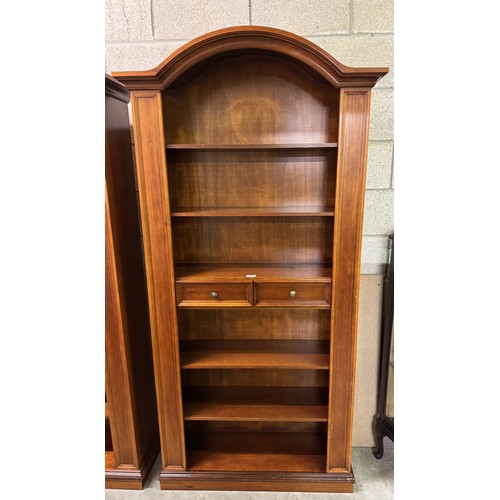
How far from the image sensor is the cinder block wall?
158cm

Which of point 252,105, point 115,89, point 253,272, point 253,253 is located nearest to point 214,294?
point 253,272

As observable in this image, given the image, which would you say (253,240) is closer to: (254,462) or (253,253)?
(253,253)

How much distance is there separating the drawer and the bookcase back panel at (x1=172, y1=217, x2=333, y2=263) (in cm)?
25

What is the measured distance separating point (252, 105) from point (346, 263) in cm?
84

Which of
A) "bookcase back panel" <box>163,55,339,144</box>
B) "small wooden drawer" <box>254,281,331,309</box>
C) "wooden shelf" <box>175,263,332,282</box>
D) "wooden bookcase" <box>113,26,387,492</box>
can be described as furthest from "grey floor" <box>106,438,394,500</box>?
"bookcase back panel" <box>163,55,339,144</box>

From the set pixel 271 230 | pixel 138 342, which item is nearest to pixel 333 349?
pixel 271 230

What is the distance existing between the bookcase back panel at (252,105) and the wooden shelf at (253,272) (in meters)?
0.59

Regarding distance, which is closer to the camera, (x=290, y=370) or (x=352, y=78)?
(x=352, y=78)

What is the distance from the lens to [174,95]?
1583 millimetres

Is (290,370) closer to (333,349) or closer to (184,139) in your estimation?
(333,349)

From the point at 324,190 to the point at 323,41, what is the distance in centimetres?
69

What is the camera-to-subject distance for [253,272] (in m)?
1.56

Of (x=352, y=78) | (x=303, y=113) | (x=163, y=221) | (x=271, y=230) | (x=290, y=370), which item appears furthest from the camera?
(x=290, y=370)

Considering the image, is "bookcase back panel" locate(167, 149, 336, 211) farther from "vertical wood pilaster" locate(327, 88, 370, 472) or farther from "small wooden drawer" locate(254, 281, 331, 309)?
"small wooden drawer" locate(254, 281, 331, 309)
